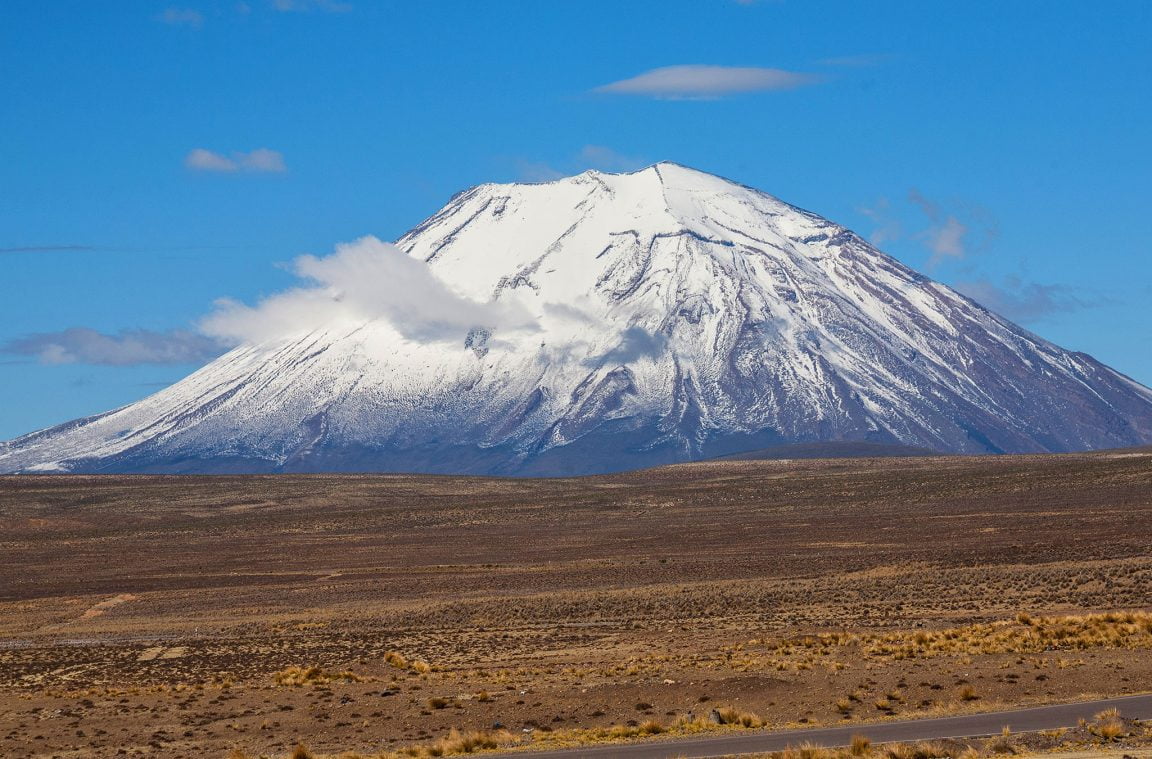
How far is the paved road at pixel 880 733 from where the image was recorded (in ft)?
72.8

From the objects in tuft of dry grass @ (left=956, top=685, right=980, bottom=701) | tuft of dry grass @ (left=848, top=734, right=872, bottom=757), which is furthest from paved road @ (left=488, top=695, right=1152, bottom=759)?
tuft of dry grass @ (left=956, top=685, right=980, bottom=701)

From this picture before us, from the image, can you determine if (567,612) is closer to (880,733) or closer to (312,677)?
(312,677)

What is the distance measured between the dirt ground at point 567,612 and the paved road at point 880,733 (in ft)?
4.28

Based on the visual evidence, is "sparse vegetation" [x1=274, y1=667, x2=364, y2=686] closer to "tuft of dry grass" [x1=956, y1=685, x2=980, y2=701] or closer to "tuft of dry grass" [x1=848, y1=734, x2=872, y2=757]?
"tuft of dry grass" [x1=956, y1=685, x2=980, y2=701]

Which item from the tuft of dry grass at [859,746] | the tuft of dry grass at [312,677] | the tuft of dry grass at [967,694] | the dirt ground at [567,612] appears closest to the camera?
the tuft of dry grass at [859,746]

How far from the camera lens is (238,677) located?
34531 millimetres

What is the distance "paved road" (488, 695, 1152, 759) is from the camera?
72.8 feet

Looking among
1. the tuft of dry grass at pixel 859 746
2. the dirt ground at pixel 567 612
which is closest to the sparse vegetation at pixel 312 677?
the dirt ground at pixel 567 612

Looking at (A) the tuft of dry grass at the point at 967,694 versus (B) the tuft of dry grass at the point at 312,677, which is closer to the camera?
(A) the tuft of dry grass at the point at 967,694

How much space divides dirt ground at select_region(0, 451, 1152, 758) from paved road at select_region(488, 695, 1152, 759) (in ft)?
4.28

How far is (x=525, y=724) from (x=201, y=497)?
104 metres

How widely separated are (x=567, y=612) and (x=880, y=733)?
2525 centimetres

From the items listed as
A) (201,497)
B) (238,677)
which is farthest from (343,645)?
(201,497)

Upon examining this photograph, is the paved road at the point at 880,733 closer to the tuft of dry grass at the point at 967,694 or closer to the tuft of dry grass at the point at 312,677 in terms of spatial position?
the tuft of dry grass at the point at 967,694
